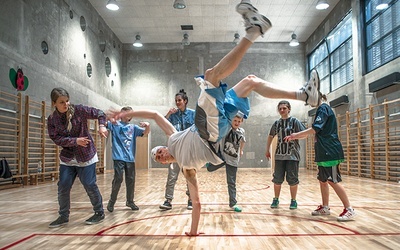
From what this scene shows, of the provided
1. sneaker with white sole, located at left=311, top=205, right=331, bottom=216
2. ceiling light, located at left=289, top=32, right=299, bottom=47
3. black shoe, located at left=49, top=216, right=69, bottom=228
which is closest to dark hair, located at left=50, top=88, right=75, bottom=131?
black shoe, located at left=49, top=216, right=69, bottom=228

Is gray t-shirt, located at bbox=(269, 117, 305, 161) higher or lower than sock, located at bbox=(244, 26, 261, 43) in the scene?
lower

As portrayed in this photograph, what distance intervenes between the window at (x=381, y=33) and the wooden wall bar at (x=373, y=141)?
65.6 inches

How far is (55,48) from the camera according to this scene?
12703 millimetres

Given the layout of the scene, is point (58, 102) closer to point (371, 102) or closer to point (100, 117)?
point (100, 117)

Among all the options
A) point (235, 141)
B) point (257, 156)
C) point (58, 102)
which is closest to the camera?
point (58, 102)

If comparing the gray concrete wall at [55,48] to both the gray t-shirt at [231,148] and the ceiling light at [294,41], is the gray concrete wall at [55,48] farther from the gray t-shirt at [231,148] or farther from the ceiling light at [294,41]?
the ceiling light at [294,41]

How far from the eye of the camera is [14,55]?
10.0 meters

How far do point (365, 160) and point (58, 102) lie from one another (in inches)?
470

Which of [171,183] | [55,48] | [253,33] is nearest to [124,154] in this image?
[171,183]

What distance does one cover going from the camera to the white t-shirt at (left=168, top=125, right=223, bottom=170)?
12.0ft

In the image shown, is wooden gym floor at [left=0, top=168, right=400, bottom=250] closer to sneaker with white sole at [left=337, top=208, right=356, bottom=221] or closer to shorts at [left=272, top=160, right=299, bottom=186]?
sneaker with white sole at [left=337, top=208, right=356, bottom=221]

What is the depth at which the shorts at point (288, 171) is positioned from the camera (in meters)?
5.74

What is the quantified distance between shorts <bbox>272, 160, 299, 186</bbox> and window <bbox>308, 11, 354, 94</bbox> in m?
10.8

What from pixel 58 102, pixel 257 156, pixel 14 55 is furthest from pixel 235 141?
pixel 257 156
